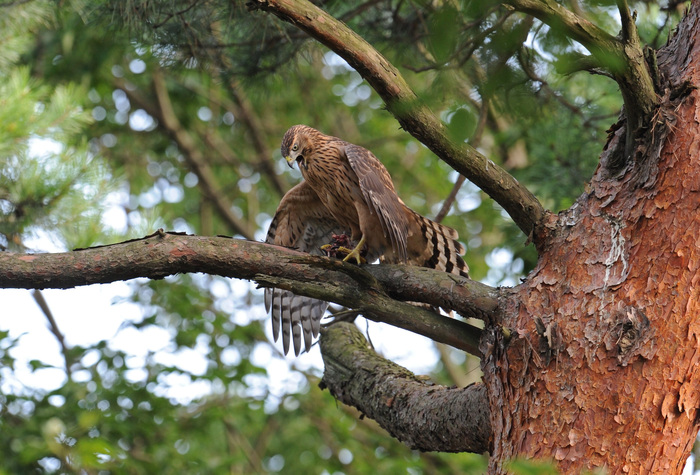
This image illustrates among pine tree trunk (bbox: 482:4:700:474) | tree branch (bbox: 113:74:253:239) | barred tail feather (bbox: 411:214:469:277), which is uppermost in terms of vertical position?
tree branch (bbox: 113:74:253:239)

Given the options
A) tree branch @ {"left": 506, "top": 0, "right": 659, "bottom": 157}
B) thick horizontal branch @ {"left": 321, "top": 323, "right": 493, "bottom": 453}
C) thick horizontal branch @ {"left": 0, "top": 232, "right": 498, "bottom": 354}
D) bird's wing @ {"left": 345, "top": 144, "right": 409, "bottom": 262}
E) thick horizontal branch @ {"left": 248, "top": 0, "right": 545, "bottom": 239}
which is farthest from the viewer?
bird's wing @ {"left": 345, "top": 144, "right": 409, "bottom": 262}

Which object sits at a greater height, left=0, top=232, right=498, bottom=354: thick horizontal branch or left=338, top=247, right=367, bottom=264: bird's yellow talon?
left=338, top=247, right=367, bottom=264: bird's yellow talon

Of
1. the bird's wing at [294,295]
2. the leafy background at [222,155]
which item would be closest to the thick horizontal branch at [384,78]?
the leafy background at [222,155]

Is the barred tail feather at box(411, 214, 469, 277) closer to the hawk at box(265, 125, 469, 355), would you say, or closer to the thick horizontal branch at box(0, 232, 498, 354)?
the hawk at box(265, 125, 469, 355)

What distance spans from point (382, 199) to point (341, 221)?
1.92 feet

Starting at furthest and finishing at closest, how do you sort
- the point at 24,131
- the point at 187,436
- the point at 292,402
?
1. the point at 292,402
2. the point at 187,436
3. the point at 24,131

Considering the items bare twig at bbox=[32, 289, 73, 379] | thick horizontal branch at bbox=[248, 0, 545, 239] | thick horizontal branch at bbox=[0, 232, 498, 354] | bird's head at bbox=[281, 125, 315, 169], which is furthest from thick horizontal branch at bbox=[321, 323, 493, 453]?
bare twig at bbox=[32, 289, 73, 379]

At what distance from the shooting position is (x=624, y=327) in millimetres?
2123

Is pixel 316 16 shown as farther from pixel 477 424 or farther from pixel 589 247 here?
pixel 477 424

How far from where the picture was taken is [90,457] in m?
2.91

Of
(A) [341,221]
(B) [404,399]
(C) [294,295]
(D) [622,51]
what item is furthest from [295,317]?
(D) [622,51]

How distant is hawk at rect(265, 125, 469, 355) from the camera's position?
3.62 meters

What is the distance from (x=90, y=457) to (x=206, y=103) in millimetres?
6633

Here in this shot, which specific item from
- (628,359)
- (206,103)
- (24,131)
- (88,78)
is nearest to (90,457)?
(24,131)
